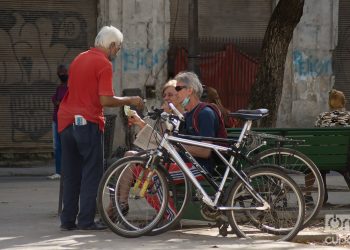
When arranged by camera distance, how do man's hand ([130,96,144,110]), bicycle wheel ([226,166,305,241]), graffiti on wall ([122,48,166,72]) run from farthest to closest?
graffiti on wall ([122,48,166,72]) < man's hand ([130,96,144,110]) < bicycle wheel ([226,166,305,241])

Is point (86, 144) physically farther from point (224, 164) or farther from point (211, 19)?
point (211, 19)

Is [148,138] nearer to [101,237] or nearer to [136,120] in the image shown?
[136,120]

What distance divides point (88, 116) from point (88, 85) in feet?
0.91

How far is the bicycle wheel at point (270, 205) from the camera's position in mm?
7656

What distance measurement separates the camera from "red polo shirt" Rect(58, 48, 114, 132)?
8.05 m

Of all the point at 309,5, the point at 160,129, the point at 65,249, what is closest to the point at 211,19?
the point at 309,5

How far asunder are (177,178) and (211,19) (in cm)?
1023

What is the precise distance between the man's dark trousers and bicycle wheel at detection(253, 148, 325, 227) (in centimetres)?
142

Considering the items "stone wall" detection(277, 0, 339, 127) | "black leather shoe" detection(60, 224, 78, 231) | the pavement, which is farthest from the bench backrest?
"stone wall" detection(277, 0, 339, 127)

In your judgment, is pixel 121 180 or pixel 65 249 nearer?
pixel 65 249

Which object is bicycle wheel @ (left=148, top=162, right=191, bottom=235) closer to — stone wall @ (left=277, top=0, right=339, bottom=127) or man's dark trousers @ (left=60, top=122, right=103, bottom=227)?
man's dark trousers @ (left=60, top=122, right=103, bottom=227)

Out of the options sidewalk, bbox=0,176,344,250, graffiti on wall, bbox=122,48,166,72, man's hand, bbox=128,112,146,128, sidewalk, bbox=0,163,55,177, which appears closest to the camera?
sidewalk, bbox=0,176,344,250

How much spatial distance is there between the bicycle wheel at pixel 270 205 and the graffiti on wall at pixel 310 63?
34.4ft

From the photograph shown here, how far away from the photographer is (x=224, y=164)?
7.96 meters
